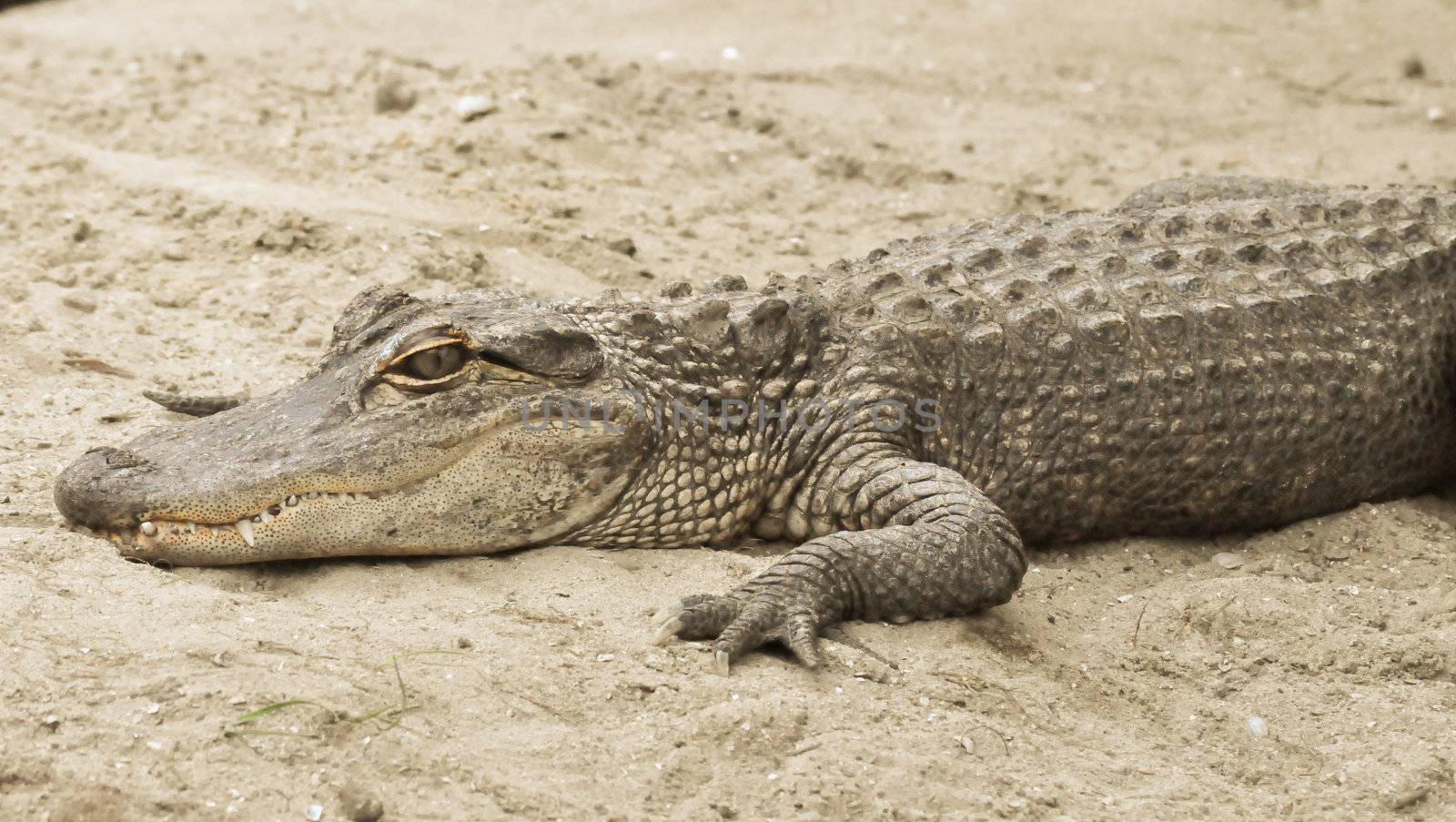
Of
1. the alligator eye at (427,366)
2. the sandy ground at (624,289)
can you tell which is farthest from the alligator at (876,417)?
the sandy ground at (624,289)

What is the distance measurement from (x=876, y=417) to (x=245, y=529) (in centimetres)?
202

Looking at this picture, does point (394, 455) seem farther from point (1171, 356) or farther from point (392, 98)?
point (392, 98)

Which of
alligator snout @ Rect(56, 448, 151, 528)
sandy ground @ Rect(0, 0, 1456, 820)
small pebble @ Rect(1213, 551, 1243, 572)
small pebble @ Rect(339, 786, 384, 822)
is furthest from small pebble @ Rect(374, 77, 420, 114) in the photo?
small pebble @ Rect(339, 786, 384, 822)

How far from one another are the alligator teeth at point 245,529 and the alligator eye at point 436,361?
0.64 m

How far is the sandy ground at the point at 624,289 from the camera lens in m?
3.37

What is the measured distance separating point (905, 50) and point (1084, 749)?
7.12m

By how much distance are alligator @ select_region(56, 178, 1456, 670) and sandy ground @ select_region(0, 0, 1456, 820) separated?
153mm

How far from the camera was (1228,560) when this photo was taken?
202 inches

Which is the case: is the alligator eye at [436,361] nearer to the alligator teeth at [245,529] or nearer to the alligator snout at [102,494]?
the alligator teeth at [245,529]

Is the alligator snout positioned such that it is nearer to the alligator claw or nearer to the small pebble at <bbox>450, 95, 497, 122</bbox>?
the alligator claw

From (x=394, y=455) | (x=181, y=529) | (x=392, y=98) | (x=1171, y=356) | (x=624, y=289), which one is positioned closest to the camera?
(x=181, y=529)

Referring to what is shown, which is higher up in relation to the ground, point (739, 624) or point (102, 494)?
point (102, 494)

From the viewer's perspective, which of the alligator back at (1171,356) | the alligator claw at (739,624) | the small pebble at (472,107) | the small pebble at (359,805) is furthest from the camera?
the small pebble at (472,107)

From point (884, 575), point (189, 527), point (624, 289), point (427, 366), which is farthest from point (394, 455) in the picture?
point (624, 289)
